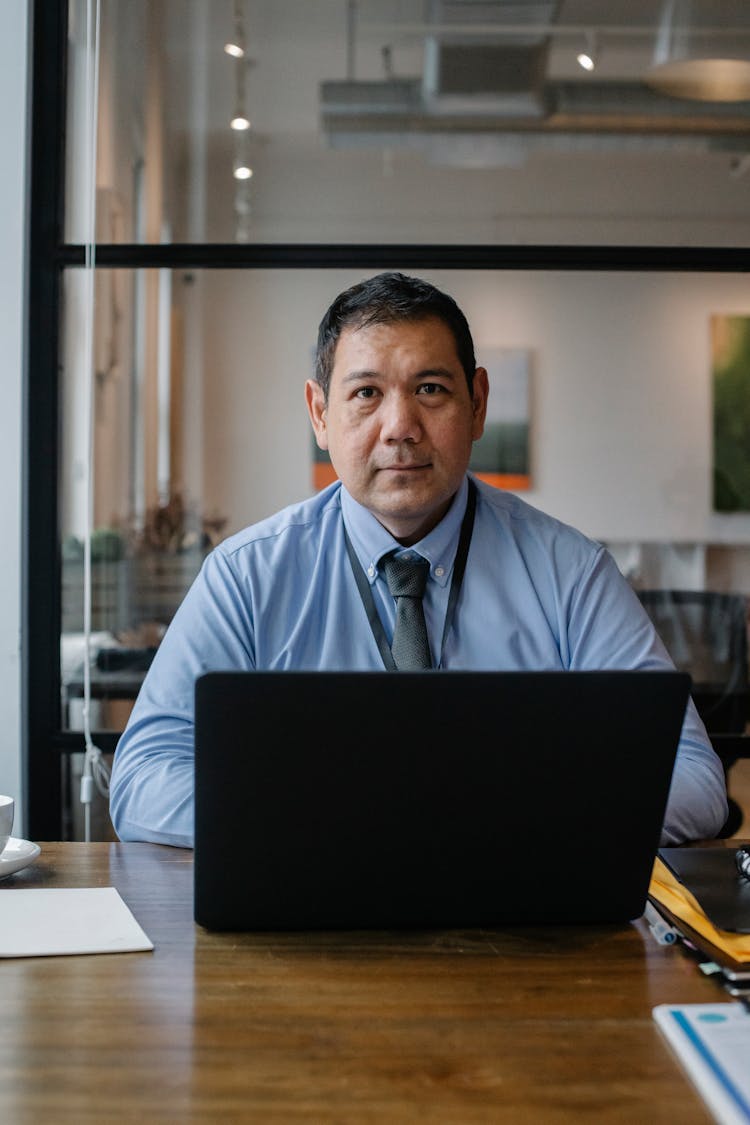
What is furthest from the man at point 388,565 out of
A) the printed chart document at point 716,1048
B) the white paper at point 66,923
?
the printed chart document at point 716,1048

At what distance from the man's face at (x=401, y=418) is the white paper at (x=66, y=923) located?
861mm

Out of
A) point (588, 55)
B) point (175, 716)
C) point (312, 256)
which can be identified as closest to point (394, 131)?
point (312, 256)

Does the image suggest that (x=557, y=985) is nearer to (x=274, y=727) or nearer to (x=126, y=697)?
(x=274, y=727)

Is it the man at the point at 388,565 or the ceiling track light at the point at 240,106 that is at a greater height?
the ceiling track light at the point at 240,106

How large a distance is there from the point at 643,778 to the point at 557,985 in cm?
21

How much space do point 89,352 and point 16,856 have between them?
1901 millimetres

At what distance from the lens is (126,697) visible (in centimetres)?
311

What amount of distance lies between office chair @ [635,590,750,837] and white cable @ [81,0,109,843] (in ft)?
4.84

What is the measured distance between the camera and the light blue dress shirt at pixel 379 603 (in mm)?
1934

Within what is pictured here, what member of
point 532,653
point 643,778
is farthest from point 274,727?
point 532,653

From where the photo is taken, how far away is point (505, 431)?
317 centimetres


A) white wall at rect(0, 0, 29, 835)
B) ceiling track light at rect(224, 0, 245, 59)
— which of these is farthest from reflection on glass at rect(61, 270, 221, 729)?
ceiling track light at rect(224, 0, 245, 59)

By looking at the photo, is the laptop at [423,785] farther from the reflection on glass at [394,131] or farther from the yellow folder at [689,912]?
the reflection on glass at [394,131]

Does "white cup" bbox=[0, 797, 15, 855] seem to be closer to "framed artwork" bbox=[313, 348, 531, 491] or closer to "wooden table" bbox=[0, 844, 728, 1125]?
"wooden table" bbox=[0, 844, 728, 1125]
